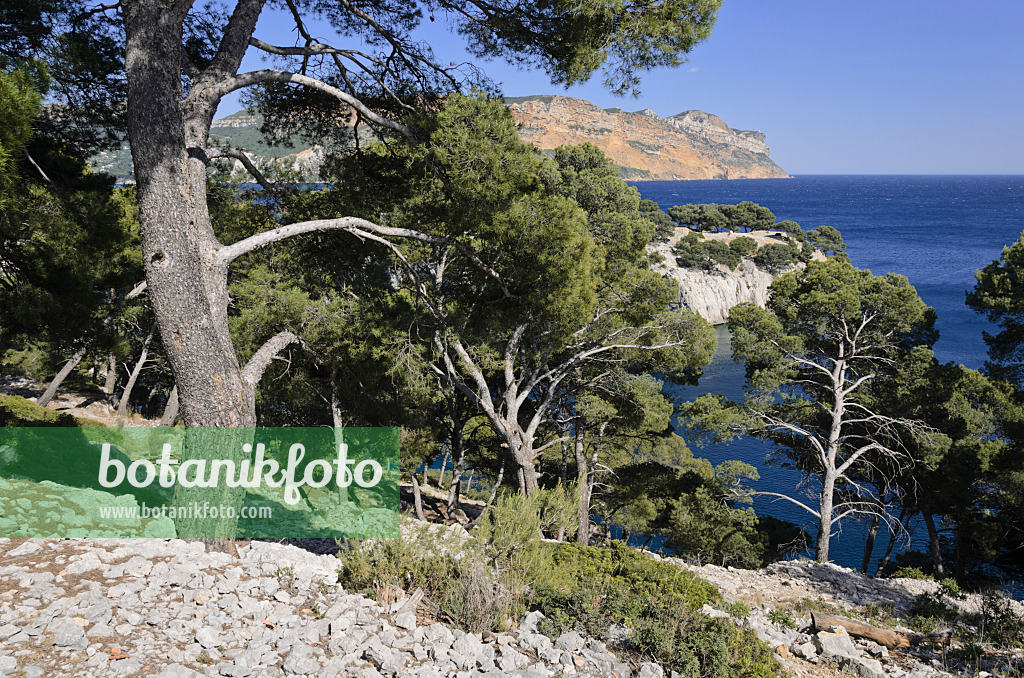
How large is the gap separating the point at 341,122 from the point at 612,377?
314 inches

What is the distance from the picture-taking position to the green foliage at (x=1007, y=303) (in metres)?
10.8

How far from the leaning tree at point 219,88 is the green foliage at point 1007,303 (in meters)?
9.50

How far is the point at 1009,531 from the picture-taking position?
1368cm

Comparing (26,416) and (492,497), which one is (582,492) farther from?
(26,416)

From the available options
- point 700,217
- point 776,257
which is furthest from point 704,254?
point 700,217

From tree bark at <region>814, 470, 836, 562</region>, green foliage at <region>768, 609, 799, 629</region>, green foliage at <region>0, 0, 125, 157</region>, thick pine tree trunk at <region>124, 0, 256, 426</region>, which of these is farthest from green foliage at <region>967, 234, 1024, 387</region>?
green foliage at <region>0, 0, 125, 157</region>

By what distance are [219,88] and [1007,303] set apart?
13.5 m

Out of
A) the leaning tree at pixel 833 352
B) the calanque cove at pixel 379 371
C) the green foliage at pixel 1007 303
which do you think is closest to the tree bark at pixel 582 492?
the calanque cove at pixel 379 371

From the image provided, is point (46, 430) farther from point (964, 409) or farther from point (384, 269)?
point (964, 409)

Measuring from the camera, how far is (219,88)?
15.2 ft

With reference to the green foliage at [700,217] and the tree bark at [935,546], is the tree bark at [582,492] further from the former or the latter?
the green foliage at [700,217]
